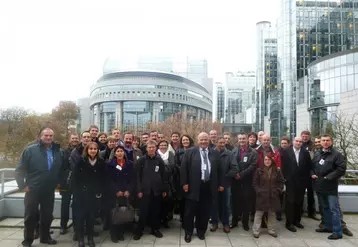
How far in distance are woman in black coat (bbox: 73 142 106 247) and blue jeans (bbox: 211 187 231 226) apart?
234 centimetres

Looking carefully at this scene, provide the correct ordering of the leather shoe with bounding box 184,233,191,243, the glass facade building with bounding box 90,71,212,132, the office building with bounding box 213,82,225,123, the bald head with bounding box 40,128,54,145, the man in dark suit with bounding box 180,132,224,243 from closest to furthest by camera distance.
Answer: the bald head with bounding box 40,128,54,145 → the leather shoe with bounding box 184,233,191,243 → the man in dark suit with bounding box 180,132,224,243 → the glass facade building with bounding box 90,71,212,132 → the office building with bounding box 213,82,225,123

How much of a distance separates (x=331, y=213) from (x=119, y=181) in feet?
13.2

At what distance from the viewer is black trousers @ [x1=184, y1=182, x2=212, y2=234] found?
512 cm

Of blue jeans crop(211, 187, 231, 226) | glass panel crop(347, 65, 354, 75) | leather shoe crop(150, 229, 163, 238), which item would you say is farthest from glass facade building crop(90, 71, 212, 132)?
leather shoe crop(150, 229, 163, 238)

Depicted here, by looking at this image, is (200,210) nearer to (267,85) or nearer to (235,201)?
(235,201)

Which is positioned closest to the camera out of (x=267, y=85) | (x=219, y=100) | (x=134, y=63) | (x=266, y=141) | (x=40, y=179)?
(x=40, y=179)

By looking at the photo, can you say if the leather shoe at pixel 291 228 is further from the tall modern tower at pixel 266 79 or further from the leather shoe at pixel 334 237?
the tall modern tower at pixel 266 79

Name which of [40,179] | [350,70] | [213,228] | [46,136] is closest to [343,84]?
[350,70]

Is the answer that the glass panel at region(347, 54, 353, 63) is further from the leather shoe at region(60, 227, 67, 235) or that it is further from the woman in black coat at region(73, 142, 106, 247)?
the leather shoe at region(60, 227, 67, 235)

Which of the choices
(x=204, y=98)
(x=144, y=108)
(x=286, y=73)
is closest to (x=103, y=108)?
(x=144, y=108)

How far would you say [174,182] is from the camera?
18.1 ft

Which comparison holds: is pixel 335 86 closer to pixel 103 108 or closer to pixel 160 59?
pixel 103 108

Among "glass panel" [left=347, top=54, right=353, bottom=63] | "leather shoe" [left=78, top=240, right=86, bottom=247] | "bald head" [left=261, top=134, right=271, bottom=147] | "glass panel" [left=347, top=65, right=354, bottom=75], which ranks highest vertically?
"glass panel" [left=347, top=54, right=353, bottom=63]

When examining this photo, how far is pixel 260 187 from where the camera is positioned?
5.33m
